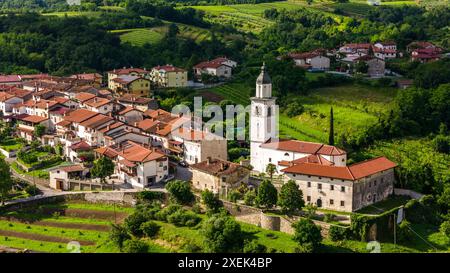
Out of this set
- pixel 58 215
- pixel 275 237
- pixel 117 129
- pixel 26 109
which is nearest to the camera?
pixel 275 237

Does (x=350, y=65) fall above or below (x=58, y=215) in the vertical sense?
above

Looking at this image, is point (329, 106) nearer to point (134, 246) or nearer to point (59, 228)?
point (59, 228)

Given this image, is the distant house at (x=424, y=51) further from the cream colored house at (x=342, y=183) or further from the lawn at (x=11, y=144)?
the lawn at (x=11, y=144)

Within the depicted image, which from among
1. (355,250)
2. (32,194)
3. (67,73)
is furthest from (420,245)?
(67,73)

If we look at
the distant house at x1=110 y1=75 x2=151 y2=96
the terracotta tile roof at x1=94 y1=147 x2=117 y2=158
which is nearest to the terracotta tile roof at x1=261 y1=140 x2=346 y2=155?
the terracotta tile roof at x1=94 y1=147 x2=117 y2=158

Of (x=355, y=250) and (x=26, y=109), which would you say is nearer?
(x=355, y=250)
